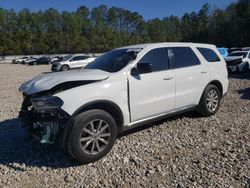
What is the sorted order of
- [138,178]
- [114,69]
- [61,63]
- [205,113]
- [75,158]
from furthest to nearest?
[61,63]
[205,113]
[114,69]
[75,158]
[138,178]

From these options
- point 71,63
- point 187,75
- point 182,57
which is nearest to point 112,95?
point 187,75

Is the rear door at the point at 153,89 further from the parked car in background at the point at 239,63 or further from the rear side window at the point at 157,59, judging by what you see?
the parked car in background at the point at 239,63

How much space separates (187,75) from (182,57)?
399 millimetres

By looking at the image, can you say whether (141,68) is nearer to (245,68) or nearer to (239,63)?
(239,63)

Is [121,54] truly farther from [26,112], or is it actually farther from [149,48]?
[26,112]

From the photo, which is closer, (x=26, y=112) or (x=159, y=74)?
(x=26, y=112)

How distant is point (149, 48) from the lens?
5.11 meters

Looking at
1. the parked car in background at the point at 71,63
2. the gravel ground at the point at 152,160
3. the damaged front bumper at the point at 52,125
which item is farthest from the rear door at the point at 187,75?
the parked car in background at the point at 71,63

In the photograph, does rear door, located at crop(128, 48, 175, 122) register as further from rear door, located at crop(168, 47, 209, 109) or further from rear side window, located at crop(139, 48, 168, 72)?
rear door, located at crop(168, 47, 209, 109)

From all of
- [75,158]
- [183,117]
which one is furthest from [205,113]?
[75,158]

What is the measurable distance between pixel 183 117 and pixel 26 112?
3.55 m

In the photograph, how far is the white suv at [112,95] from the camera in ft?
13.0

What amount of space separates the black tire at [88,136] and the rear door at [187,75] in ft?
5.69

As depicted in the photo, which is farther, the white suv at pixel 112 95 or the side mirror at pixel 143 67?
the side mirror at pixel 143 67
